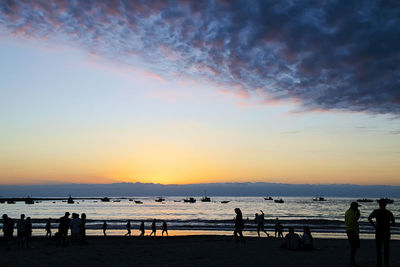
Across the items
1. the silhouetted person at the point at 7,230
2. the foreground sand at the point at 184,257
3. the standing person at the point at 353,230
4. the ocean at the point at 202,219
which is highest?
the standing person at the point at 353,230

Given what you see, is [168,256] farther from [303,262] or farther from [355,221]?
[355,221]

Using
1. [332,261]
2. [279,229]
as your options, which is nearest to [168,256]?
[332,261]

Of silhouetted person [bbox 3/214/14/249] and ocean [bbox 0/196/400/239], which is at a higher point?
silhouetted person [bbox 3/214/14/249]

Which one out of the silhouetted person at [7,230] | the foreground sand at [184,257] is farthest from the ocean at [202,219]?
the silhouetted person at [7,230]

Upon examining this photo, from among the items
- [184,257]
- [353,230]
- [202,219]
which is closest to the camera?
[353,230]

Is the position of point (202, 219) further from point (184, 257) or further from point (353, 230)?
point (353, 230)

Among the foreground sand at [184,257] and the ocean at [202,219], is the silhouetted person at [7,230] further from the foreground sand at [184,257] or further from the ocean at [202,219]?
the ocean at [202,219]

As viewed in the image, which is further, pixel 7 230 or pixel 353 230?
pixel 7 230

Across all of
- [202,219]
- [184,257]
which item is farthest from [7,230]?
[202,219]

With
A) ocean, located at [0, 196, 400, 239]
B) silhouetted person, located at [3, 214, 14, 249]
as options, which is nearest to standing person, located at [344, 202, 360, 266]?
silhouetted person, located at [3, 214, 14, 249]

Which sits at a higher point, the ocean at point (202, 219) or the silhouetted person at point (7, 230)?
the silhouetted person at point (7, 230)

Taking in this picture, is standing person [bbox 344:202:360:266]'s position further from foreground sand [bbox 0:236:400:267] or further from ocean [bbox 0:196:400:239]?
ocean [bbox 0:196:400:239]

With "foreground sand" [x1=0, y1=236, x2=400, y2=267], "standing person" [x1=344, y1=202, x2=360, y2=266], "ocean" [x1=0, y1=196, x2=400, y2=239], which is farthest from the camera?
"ocean" [x1=0, y1=196, x2=400, y2=239]

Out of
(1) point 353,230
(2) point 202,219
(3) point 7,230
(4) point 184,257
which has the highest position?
(1) point 353,230
